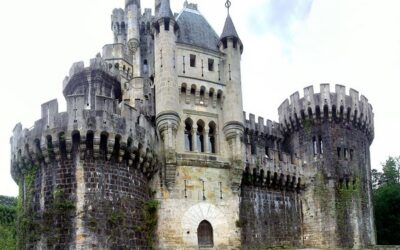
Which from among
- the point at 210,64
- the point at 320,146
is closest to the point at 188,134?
the point at 210,64

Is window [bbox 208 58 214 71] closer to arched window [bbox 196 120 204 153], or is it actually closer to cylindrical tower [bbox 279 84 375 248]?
arched window [bbox 196 120 204 153]

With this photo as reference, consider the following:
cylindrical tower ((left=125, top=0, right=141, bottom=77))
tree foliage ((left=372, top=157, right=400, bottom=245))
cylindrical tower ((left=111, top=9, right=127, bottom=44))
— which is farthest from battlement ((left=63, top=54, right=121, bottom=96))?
tree foliage ((left=372, top=157, right=400, bottom=245))

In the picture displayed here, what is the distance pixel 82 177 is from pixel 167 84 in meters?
9.37

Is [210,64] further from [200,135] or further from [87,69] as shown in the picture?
[87,69]

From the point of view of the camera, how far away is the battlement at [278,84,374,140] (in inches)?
1692

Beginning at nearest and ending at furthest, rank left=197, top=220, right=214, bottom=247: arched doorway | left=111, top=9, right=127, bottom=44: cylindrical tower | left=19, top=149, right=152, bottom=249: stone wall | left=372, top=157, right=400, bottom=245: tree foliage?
1. left=19, top=149, right=152, bottom=249: stone wall
2. left=197, top=220, right=214, bottom=247: arched doorway
3. left=372, top=157, right=400, bottom=245: tree foliage
4. left=111, top=9, right=127, bottom=44: cylindrical tower

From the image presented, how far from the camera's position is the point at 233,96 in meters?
39.0

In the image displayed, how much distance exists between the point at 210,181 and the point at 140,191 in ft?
17.7

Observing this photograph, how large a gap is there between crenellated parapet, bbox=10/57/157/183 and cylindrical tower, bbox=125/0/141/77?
17145 millimetres

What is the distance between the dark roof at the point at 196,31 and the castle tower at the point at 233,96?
0.97 m

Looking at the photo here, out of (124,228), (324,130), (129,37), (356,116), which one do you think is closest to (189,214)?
(124,228)

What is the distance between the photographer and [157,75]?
124 ft

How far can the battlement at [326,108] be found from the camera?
42969 millimetres

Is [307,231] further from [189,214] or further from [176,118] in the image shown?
[176,118]
